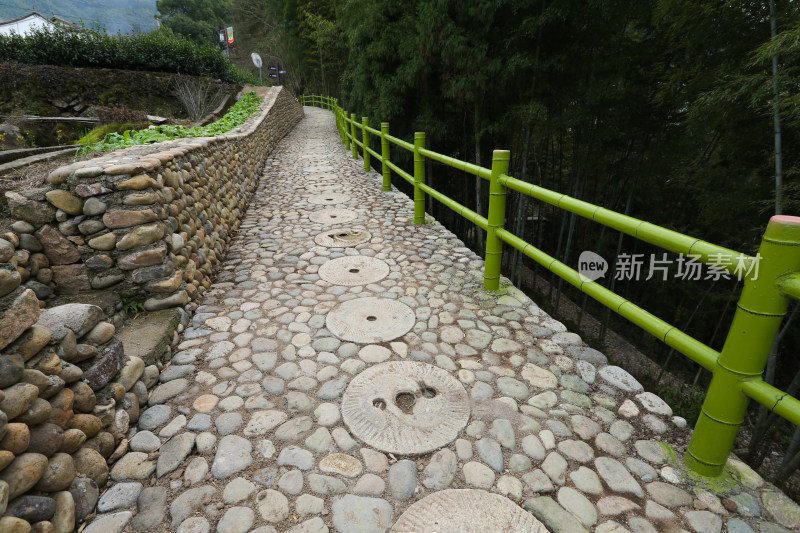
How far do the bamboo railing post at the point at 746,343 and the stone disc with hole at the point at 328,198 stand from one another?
4142 mm

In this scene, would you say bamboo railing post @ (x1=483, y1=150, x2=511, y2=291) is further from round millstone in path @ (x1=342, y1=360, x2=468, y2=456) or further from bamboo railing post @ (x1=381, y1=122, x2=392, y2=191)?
bamboo railing post @ (x1=381, y1=122, x2=392, y2=191)

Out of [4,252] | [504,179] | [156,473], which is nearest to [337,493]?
[156,473]

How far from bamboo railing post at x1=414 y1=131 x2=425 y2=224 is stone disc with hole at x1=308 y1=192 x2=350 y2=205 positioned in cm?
126

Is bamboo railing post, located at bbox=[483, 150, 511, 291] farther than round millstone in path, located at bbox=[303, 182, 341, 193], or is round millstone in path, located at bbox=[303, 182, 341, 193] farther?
round millstone in path, located at bbox=[303, 182, 341, 193]

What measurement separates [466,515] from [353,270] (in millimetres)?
1988

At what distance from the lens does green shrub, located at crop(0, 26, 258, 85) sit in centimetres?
784

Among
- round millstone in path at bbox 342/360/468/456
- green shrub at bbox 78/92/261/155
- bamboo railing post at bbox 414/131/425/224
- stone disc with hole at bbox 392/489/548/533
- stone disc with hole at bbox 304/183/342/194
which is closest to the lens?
stone disc with hole at bbox 392/489/548/533

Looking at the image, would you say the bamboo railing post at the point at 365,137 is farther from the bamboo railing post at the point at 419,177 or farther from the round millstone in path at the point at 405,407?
the round millstone in path at the point at 405,407

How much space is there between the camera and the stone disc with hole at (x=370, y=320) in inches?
84.1

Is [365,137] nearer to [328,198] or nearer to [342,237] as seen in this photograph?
[328,198]

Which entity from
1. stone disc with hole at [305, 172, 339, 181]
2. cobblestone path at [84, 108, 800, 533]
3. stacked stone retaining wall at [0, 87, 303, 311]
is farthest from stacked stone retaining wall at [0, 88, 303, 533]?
stone disc with hole at [305, 172, 339, 181]

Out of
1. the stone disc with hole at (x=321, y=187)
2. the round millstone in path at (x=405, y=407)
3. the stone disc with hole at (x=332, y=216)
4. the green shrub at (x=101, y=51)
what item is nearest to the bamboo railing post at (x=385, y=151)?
the stone disc with hole at (x=321, y=187)

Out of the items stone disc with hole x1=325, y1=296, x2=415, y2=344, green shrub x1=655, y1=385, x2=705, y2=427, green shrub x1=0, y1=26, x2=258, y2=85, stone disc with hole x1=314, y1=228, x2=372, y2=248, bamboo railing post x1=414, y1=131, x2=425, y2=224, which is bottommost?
green shrub x1=655, y1=385, x2=705, y2=427

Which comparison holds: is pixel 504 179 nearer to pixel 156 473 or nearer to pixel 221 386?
pixel 221 386
